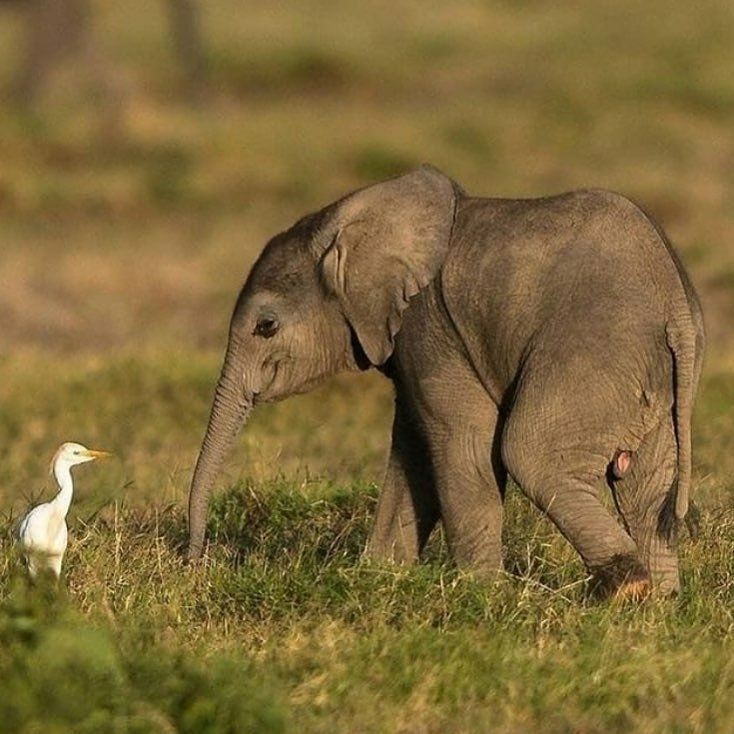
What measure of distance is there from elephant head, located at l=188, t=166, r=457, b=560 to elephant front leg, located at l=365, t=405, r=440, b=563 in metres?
0.38

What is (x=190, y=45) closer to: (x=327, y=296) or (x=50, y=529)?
(x=327, y=296)

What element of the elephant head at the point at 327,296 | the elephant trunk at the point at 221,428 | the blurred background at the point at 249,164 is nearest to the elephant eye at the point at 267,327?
the elephant head at the point at 327,296

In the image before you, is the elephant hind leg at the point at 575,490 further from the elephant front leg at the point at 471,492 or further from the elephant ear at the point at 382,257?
the elephant ear at the point at 382,257

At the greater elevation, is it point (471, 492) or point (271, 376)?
point (271, 376)

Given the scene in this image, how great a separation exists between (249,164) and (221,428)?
12.7m

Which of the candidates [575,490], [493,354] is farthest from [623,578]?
[493,354]

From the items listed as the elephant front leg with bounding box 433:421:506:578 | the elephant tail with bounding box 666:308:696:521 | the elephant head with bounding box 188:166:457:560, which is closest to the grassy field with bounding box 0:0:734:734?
the elephant front leg with bounding box 433:421:506:578

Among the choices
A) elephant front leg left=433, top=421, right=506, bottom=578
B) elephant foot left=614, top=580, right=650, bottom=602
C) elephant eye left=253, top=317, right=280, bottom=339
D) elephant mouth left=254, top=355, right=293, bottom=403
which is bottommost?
elephant foot left=614, top=580, right=650, bottom=602

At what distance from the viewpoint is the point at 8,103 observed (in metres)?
24.2

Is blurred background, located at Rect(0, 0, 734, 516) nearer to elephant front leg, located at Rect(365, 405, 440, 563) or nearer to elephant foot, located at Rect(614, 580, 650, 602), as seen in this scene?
elephant front leg, located at Rect(365, 405, 440, 563)

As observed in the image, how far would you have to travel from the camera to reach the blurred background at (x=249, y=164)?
11.2m

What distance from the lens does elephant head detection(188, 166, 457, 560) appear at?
672 cm

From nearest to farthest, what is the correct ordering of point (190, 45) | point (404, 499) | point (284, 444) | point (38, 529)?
1. point (38, 529)
2. point (404, 499)
3. point (284, 444)
4. point (190, 45)

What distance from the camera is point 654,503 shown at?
6.65 meters
